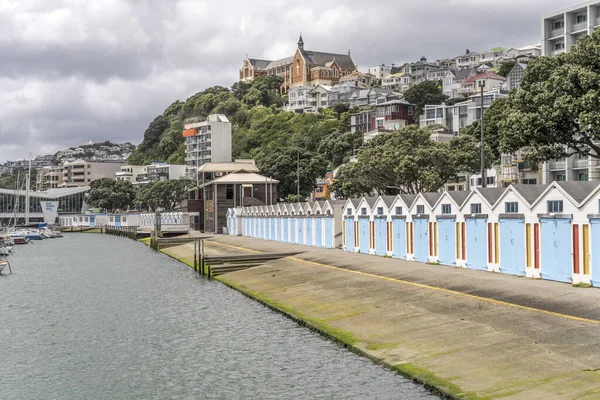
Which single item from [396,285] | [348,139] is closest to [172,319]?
[396,285]

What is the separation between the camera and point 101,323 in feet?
115

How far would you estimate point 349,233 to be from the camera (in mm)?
57031

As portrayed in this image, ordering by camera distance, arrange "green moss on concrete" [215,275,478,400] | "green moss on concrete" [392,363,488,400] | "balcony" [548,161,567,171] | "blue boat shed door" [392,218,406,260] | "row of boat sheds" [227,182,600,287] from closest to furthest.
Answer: "green moss on concrete" [392,363,488,400]
"green moss on concrete" [215,275,478,400]
"row of boat sheds" [227,182,600,287]
"blue boat shed door" [392,218,406,260]
"balcony" [548,161,567,171]

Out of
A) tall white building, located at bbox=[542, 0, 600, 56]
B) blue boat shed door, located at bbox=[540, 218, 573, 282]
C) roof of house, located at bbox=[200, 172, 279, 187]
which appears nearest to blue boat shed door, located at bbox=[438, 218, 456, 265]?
blue boat shed door, located at bbox=[540, 218, 573, 282]

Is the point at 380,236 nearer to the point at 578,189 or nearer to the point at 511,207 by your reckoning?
the point at 511,207

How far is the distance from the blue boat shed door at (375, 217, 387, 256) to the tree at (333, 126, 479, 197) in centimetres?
3020

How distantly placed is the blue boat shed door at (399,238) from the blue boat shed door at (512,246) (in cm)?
1172

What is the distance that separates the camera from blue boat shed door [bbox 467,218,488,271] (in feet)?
121

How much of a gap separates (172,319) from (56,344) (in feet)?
23.2

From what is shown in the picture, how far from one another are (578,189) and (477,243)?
763 centimetres

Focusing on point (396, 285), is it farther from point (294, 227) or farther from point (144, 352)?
point (294, 227)

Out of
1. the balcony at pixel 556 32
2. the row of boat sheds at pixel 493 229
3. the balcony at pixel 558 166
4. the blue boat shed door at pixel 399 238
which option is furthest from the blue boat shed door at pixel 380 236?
the balcony at pixel 556 32

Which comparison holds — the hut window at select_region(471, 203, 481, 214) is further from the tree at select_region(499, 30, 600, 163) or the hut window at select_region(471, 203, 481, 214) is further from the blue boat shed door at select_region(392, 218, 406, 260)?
the tree at select_region(499, 30, 600, 163)

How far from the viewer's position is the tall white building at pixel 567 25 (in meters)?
93.7
